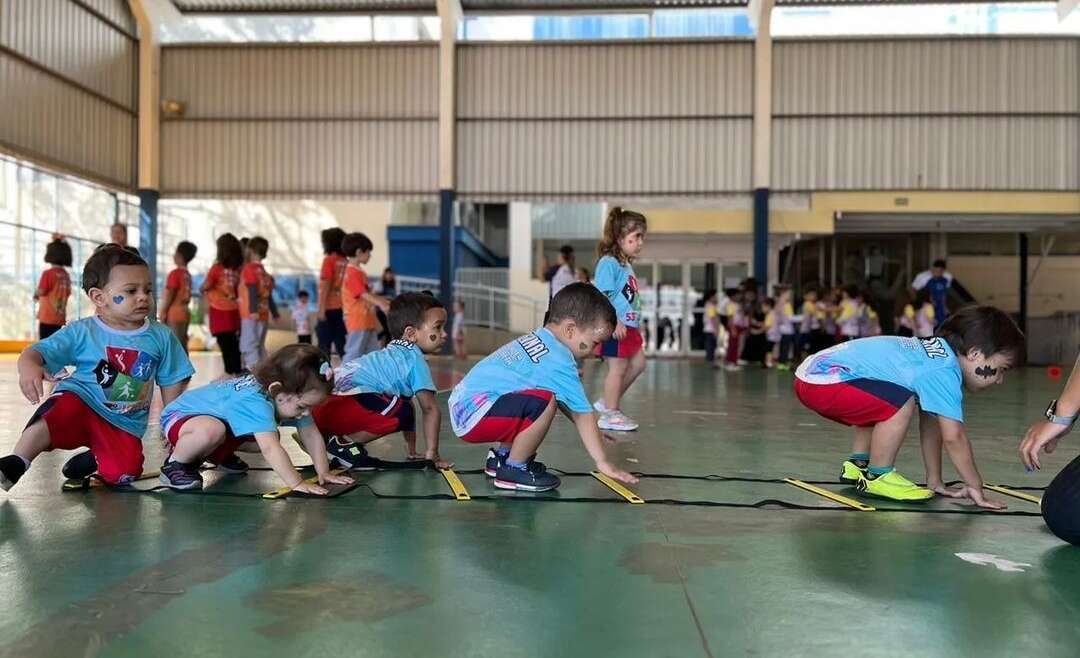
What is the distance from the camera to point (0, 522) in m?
2.54

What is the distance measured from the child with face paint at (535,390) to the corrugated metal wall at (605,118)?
1310 centimetres

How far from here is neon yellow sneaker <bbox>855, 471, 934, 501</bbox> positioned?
303 cm

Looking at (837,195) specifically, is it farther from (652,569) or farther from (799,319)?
(652,569)

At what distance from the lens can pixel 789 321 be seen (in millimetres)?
14430

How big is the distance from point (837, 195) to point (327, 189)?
30.2ft

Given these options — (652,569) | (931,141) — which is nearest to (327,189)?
(931,141)

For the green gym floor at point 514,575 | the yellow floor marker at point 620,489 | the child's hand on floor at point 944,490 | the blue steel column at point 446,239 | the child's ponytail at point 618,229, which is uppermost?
the blue steel column at point 446,239

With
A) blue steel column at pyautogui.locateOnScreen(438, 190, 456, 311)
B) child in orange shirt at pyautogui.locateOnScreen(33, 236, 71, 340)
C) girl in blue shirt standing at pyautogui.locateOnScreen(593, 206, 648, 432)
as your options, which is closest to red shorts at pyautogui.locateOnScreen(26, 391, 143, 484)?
girl in blue shirt standing at pyautogui.locateOnScreen(593, 206, 648, 432)

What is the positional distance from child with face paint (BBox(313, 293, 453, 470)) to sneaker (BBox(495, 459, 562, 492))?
1.61 ft

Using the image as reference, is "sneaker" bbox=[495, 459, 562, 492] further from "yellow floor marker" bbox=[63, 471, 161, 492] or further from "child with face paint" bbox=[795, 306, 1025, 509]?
"yellow floor marker" bbox=[63, 471, 161, 492]

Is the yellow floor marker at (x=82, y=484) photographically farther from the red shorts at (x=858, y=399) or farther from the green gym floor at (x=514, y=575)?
the red shorts at (x=858, y=399)

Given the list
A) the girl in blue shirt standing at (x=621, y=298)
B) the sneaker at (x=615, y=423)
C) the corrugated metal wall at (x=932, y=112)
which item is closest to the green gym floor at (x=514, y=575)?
the sneaker at (x=615, y=423)

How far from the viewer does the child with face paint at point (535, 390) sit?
3.18 metres

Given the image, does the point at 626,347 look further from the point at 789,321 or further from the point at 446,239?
the point at 446,239
